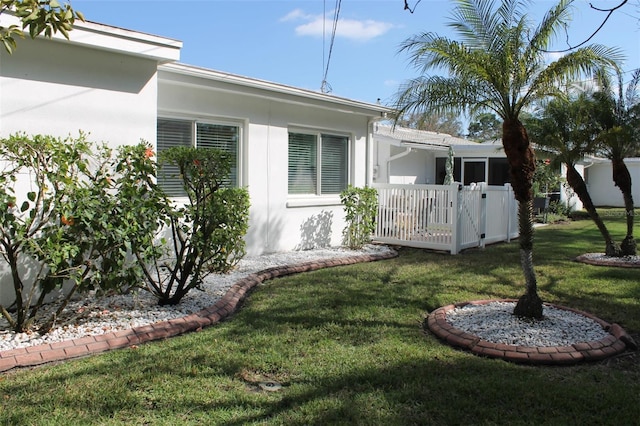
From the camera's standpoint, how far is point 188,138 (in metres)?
8.48

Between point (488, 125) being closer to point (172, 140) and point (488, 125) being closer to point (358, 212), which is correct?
point (358, 212)

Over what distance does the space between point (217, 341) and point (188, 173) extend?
7.22 feet

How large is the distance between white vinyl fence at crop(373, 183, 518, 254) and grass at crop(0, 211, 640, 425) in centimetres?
462

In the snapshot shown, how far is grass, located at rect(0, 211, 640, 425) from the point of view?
11.2 feet

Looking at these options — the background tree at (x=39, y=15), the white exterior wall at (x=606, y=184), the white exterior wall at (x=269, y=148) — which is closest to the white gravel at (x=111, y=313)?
the white exterior wall at (x=269, y=148)

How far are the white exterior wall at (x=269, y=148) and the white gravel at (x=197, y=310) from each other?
10.1ft

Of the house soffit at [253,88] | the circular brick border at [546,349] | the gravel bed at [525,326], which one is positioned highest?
the house soffit at [253,88]

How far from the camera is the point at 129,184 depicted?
5.21 metres

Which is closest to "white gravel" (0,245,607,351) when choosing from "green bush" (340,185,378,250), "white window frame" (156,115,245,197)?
"white window frame" (156,115,245,197)

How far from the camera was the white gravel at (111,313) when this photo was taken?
4.69 meters

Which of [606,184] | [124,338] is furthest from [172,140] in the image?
[606,184]

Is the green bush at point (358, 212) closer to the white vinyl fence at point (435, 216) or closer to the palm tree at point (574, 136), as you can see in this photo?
the white vinyl fence at point (435, 216)

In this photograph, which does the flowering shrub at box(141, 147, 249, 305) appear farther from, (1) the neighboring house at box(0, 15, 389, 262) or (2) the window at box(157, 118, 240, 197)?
(2) the window at box(157, 118, 240, 197)

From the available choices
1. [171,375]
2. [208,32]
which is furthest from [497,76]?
[208,32]
